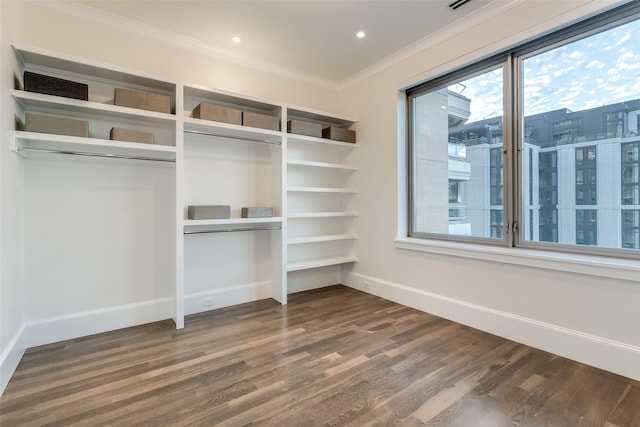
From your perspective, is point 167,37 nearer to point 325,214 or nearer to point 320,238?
point 325,214

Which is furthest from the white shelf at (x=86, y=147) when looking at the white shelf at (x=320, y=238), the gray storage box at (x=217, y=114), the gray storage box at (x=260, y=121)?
the white shelf at (x=320, y=238)

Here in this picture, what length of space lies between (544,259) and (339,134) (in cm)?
246

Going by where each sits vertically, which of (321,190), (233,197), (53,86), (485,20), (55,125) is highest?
(485,20)

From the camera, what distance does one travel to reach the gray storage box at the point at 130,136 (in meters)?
2.47

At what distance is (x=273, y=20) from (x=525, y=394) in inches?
132

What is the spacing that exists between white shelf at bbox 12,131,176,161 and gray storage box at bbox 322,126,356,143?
179 cm

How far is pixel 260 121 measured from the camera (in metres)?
3.17

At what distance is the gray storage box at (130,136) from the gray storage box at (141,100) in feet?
0.68

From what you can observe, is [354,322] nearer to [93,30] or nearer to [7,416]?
[7,416]

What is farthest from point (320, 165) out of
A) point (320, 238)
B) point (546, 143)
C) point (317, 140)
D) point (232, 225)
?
point (546, 143)

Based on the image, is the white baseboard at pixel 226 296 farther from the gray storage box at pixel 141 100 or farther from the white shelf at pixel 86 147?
the gray storage box at pixel 141 100

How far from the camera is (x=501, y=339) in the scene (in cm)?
251

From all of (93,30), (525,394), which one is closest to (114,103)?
(93,30)

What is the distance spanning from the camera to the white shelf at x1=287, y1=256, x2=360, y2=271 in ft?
11.6
